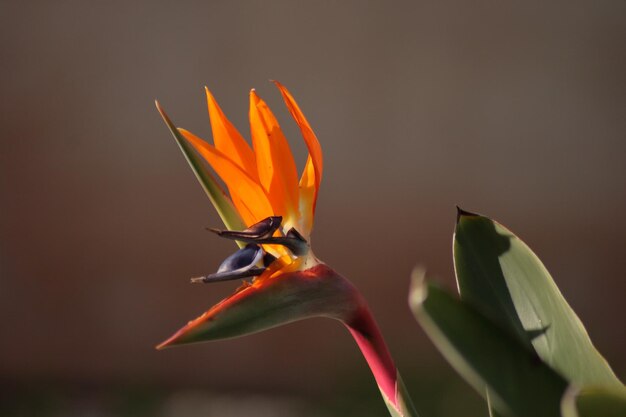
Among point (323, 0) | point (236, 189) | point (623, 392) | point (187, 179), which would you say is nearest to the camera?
point (623, 392)

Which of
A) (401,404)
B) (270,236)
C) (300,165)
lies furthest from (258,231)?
(300,165)

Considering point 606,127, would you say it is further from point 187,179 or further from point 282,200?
point 282,200

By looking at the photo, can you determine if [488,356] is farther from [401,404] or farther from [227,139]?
[227,139]

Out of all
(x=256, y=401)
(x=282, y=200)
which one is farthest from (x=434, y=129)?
(x=282, y=200)

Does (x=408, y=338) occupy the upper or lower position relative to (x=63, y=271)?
lower

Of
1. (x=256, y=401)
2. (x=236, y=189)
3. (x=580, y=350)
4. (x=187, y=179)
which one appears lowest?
(x=256, y=401)
